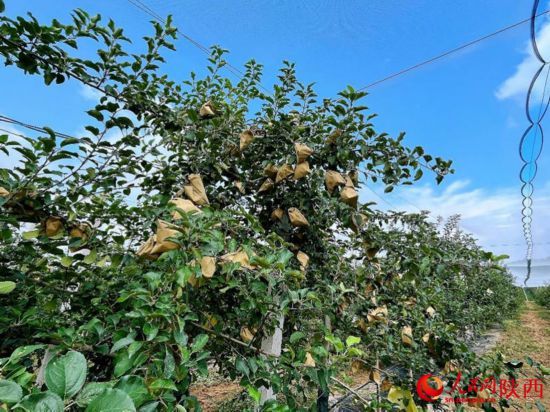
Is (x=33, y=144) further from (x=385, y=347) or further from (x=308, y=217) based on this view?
(x=385, y=347)

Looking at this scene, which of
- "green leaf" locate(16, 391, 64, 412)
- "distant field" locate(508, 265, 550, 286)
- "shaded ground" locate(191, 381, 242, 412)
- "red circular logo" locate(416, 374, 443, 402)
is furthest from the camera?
"distant field" locate(508, 265, 550, 286)

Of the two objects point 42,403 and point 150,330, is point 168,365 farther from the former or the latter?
point 42,403

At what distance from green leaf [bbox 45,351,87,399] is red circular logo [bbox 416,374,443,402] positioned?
1.28 metres

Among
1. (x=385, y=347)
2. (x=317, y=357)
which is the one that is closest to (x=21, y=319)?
(x=317, y=357)

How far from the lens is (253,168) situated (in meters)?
1.37

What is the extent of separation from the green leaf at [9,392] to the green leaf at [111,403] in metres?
0.08

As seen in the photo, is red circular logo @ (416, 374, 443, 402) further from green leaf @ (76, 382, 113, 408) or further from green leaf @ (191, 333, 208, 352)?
green leaf @ (76, 382, 113, 408)

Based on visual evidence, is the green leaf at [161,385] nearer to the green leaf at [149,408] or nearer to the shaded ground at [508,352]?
the green leaf at [149,408]

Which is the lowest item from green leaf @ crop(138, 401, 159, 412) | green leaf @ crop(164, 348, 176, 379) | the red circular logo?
the red circular logo

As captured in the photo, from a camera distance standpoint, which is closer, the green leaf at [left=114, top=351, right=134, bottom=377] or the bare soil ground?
the green leaf at [left=114, top=351, right=134, bottom=377]

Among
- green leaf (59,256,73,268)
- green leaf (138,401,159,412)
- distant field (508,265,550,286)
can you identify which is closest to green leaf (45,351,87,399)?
green leaf (138,401,159,412)

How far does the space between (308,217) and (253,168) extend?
12.9 inches

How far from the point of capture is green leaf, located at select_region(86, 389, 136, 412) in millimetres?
320

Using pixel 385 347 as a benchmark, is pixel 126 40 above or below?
above
